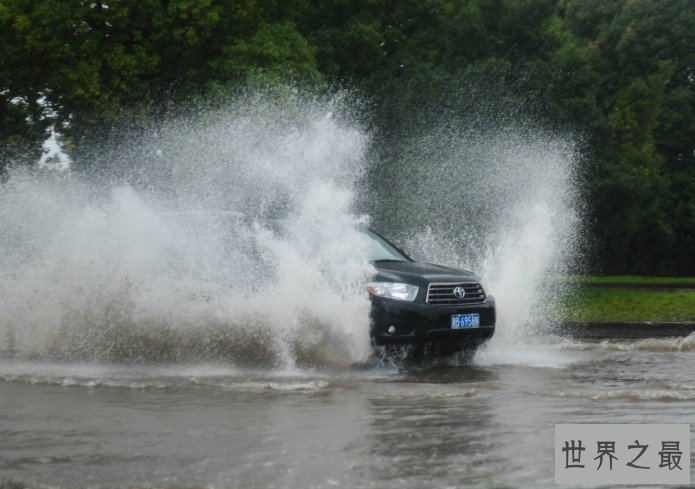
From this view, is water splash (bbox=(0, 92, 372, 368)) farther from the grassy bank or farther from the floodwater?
the grassy bank

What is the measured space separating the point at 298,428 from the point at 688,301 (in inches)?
671

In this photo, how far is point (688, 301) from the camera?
75.2 feet

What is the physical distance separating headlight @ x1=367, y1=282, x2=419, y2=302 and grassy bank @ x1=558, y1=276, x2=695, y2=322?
35.8 ft

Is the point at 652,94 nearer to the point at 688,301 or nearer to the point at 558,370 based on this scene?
the point at 688,301

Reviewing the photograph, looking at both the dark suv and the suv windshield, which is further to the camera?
the suv windshield

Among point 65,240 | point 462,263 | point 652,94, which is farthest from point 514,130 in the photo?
point 65,240

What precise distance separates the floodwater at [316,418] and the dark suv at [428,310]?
13.9 inches

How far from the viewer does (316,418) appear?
322 inches

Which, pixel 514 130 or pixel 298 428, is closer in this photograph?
pixel 298 428

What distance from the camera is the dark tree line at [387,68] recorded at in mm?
24000

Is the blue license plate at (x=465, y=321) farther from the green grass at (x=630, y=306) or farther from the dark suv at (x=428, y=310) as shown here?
the green grass at (x=630, y=306)

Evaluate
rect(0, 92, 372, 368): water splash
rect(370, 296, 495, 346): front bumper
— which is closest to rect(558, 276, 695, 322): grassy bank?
rect(0, 92, 372, 368): water splash

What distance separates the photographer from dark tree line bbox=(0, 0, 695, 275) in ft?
78.7

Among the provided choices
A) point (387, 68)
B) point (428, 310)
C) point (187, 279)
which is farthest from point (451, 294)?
point (387, 68)
